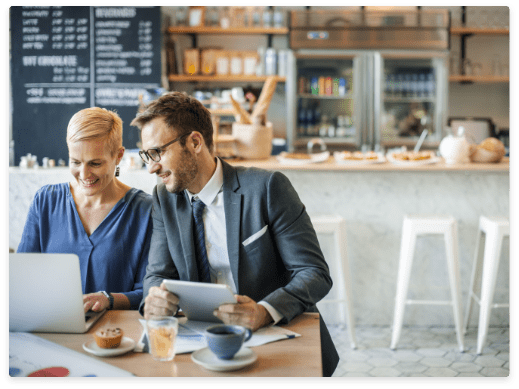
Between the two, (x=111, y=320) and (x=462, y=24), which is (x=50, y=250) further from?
(x=462, y=24)

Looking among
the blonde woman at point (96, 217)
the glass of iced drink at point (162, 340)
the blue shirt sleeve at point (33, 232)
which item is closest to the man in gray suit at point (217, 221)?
the blonde woman at point (96, 217)

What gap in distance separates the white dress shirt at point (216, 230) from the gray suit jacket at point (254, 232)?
0.04 m

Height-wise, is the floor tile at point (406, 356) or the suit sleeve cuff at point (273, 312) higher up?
the suit sleeve cuff at point (273, 312)

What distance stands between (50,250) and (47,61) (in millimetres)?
3503

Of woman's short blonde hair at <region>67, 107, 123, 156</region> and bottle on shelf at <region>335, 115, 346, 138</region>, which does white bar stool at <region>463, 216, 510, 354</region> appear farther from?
bottle on shelf at <region>335, 115, 346, 138</region>

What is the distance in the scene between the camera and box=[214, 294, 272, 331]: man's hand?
4.22 ft

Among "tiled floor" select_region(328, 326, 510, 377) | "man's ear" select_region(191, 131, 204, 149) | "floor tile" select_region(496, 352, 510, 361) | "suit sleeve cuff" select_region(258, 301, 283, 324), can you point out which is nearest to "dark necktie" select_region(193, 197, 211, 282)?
"man's ear" select_region(191, 131, 204, 149)

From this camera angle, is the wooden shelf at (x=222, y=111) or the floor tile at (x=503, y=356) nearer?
the floor tile at (x=503, y=356)

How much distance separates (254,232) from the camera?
1.58 meters

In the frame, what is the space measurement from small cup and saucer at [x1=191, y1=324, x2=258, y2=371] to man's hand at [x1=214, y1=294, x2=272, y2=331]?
120 mm

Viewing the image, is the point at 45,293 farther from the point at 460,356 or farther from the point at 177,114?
the point at 460,356

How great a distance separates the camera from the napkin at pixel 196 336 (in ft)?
4.01

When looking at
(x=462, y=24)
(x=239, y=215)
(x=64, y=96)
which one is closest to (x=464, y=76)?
(x=462, y=24)

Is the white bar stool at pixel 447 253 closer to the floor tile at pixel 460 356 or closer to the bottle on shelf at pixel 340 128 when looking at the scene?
the floor tile at pixel 460 356
